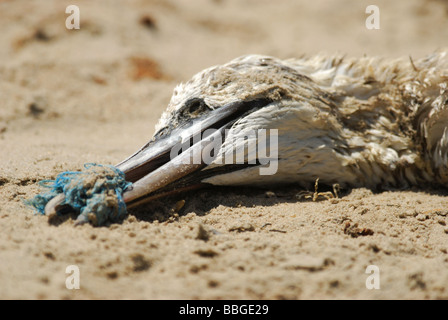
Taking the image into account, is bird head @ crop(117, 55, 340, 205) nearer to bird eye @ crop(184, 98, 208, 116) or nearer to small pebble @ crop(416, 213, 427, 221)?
bird eye @ crop(184, 98, 208, 116)

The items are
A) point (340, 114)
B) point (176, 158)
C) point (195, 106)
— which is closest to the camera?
point (176, 158)

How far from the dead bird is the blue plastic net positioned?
9 centimetres

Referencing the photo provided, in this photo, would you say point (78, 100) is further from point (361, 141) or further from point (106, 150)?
point (361, 141)

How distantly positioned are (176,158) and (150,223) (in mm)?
491

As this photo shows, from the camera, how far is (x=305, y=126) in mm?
3455

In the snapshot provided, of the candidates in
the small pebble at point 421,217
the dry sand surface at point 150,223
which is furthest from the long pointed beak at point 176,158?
the small pebble at point 421,217

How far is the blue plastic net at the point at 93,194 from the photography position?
266 centimetres

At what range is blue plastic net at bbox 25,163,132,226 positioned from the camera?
105 inches

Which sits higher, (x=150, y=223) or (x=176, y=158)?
(x=176, y=158)

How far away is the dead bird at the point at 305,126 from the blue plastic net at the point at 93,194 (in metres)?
0.09

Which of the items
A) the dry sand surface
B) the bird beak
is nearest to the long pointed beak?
the bird beak

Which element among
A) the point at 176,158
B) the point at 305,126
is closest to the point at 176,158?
the point at 176,158

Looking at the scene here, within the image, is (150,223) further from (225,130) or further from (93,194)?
(225,130)
